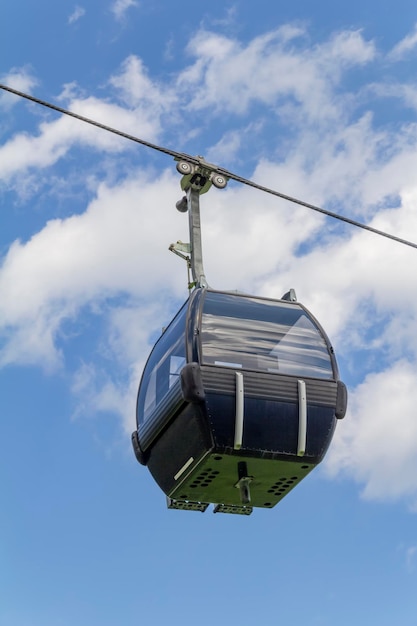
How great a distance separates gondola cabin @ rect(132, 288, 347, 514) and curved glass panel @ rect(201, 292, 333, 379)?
0.01m

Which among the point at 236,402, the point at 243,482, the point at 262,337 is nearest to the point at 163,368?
the point at 262,337

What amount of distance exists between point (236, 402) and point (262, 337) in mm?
1094

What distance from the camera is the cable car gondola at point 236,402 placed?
1059 centimetres

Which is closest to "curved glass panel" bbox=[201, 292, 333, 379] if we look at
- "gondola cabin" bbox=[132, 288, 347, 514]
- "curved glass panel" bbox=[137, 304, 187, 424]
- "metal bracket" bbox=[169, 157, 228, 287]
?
"gondola cabin" bbox=[132, 288, 347, 514]

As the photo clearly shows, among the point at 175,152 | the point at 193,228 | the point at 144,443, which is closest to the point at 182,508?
the point at 144,443

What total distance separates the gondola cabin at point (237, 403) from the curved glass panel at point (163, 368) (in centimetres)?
2

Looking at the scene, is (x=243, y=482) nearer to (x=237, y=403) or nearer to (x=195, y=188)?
(x=237, y=403)

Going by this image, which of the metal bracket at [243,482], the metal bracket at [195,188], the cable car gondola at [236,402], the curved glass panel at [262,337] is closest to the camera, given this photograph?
the cable car gondola at [236,402]

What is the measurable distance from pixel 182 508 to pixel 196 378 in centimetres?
177

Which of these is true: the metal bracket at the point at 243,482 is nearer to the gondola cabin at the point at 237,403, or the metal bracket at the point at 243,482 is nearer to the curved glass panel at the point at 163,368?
the gondola cabin at the point at 237,403

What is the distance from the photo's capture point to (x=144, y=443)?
1171cm

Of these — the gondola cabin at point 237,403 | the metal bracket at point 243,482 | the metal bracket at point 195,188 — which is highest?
the metal bracket at point 195,188

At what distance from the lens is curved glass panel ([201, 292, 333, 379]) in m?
11.0

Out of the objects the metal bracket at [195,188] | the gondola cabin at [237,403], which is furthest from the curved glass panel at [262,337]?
the metal bracket at [195,188]
